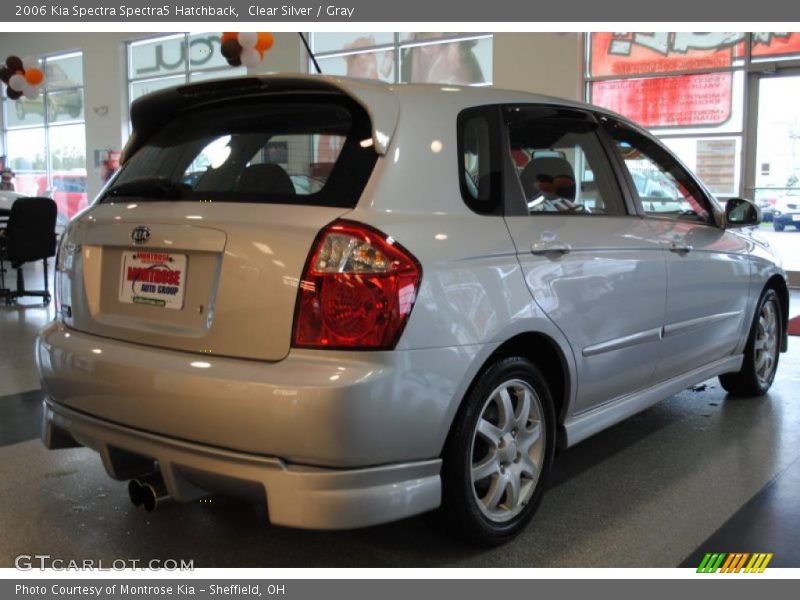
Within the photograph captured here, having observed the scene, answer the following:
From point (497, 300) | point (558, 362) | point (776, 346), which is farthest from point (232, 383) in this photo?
point (776, 346)

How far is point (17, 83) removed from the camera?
12891mm

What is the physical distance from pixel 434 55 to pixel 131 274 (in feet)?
39.9

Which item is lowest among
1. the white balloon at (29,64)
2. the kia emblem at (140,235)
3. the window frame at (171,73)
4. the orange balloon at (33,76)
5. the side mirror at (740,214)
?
the kia emblem at (140,235)

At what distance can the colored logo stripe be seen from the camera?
2334mm

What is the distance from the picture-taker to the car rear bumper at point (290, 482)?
1.96 m

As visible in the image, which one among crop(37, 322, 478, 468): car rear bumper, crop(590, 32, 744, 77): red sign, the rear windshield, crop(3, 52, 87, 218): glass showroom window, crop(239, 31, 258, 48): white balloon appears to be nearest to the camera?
crop(37, 322, 478, 468): car rear bumper

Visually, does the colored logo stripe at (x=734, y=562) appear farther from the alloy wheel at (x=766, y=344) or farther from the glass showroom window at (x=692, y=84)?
the glass showroom window at (x=692, y=84)

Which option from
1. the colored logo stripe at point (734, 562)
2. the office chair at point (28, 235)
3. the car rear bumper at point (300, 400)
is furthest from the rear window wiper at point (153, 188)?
the office chair at point (28, 235)

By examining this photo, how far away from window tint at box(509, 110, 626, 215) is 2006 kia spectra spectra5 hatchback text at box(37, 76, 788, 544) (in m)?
0.01

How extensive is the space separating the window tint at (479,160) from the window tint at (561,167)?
0.11m

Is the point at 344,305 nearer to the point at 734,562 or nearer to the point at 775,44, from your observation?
the point at 734,562

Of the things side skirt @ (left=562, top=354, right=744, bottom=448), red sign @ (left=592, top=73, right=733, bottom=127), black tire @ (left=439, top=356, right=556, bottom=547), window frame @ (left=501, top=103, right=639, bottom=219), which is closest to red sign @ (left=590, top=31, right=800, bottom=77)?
red sign @ (left=592, top=73, right=733, bottom=127)

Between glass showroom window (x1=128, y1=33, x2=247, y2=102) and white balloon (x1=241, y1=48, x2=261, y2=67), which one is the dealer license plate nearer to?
white balloon (x1=241, y1=48, x2=261, y2=67)
